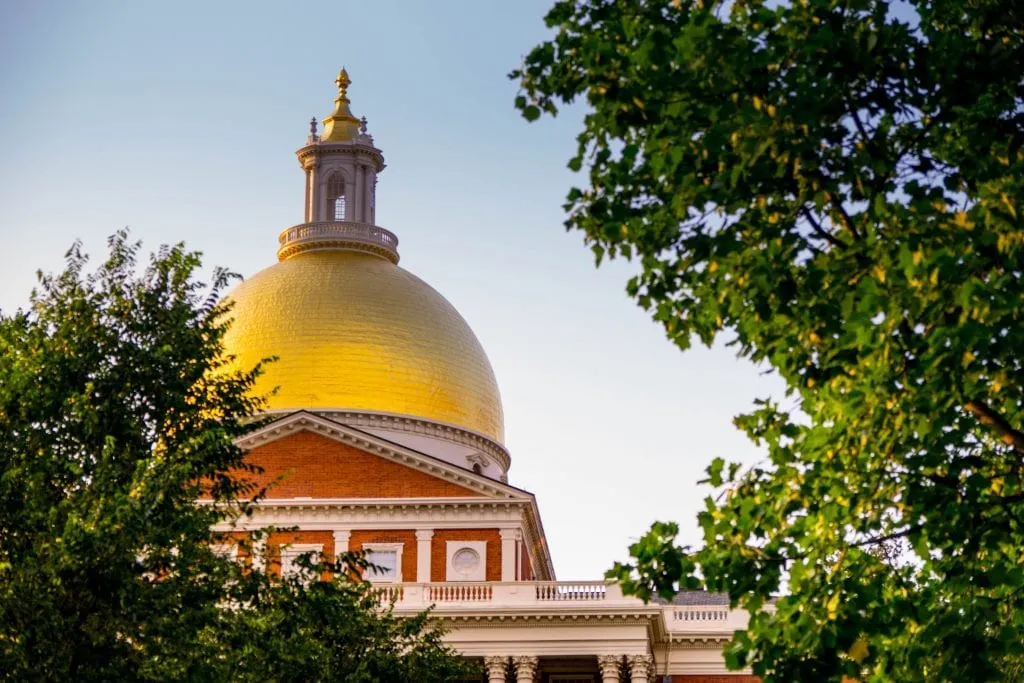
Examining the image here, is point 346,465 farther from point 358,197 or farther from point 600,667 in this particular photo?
point 358,197

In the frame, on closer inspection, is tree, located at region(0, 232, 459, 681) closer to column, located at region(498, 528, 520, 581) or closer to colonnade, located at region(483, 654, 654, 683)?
colonnade, located at region(483, 654, 654, 683)

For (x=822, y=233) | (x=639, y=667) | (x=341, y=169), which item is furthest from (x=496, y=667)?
(x=822, y=233)

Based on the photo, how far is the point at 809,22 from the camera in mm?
16312

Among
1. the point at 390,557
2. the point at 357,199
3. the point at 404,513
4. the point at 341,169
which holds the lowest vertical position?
the point at 390,557

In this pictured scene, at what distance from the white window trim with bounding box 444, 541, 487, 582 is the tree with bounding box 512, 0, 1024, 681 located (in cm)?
4110

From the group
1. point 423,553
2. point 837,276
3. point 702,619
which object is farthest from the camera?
point 702,619

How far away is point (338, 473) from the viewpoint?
5928 cm

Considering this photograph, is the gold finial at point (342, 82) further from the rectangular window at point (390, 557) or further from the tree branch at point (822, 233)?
the tree branch at point (822, 233)

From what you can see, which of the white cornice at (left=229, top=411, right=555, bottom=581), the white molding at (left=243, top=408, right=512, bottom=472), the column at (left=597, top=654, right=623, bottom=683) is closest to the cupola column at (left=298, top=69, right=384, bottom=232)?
the white molding at (left=243, top=408, right=512, bottom=472)

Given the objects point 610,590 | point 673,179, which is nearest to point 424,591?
point 610,590

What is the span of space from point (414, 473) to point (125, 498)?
3559 centimetres

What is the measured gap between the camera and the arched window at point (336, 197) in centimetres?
7200

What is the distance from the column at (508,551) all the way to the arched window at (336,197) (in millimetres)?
18751

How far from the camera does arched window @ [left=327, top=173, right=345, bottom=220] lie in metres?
72.0
